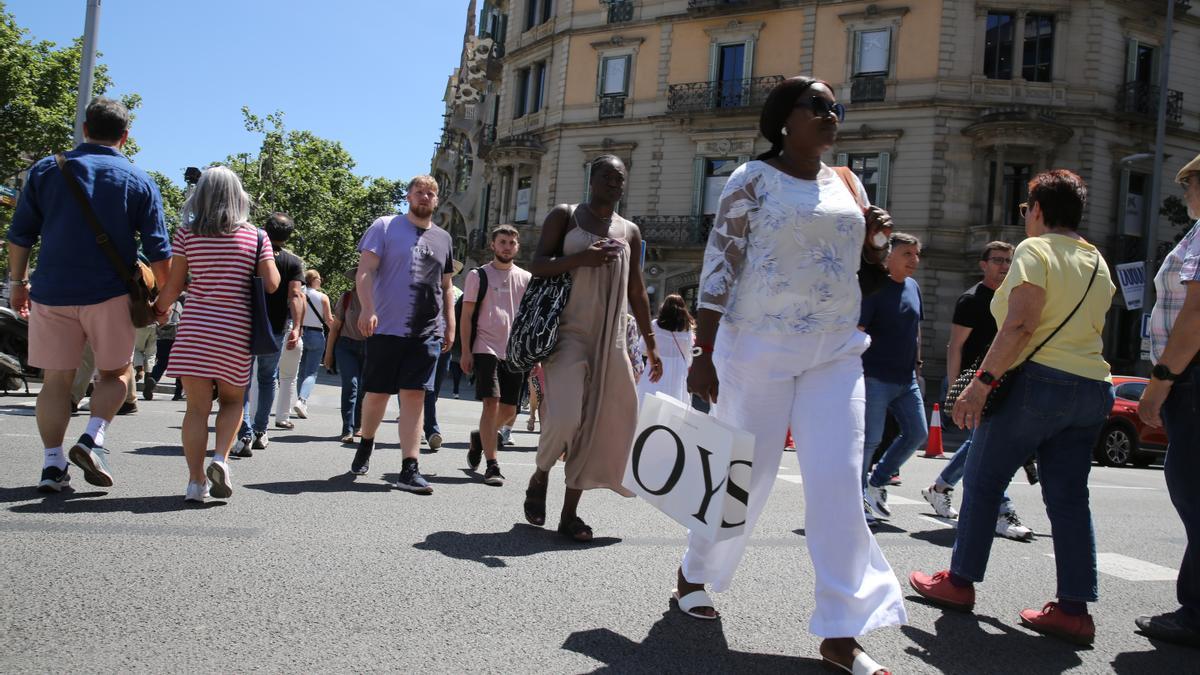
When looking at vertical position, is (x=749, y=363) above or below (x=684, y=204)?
below

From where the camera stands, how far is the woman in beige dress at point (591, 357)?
5.04 meters

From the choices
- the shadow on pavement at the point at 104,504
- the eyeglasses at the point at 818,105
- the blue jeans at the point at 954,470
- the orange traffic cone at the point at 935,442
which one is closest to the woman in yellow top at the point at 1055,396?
the eyeglasses at the point at 818,105

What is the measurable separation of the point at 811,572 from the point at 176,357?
353 cm

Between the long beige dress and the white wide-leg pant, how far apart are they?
4.91 feet

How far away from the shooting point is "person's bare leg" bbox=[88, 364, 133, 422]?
207 inches

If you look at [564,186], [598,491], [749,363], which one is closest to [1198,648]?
[749,363]

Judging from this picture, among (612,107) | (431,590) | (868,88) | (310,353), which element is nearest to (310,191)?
(612,107)

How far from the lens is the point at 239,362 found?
17.1ft

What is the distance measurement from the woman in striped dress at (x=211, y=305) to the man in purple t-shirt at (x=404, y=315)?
107cm

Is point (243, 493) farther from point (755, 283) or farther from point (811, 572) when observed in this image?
point (755, 283)

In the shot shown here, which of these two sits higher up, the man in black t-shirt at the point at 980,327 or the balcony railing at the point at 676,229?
the balcony railing at the point at 676,229

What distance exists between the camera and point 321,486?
6.27 metres

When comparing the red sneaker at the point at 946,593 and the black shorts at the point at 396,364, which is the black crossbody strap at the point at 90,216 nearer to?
the black shorts at the point at 396,364

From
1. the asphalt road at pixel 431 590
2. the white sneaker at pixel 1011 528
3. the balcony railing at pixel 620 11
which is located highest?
the balcony railing at pixel 620 11
